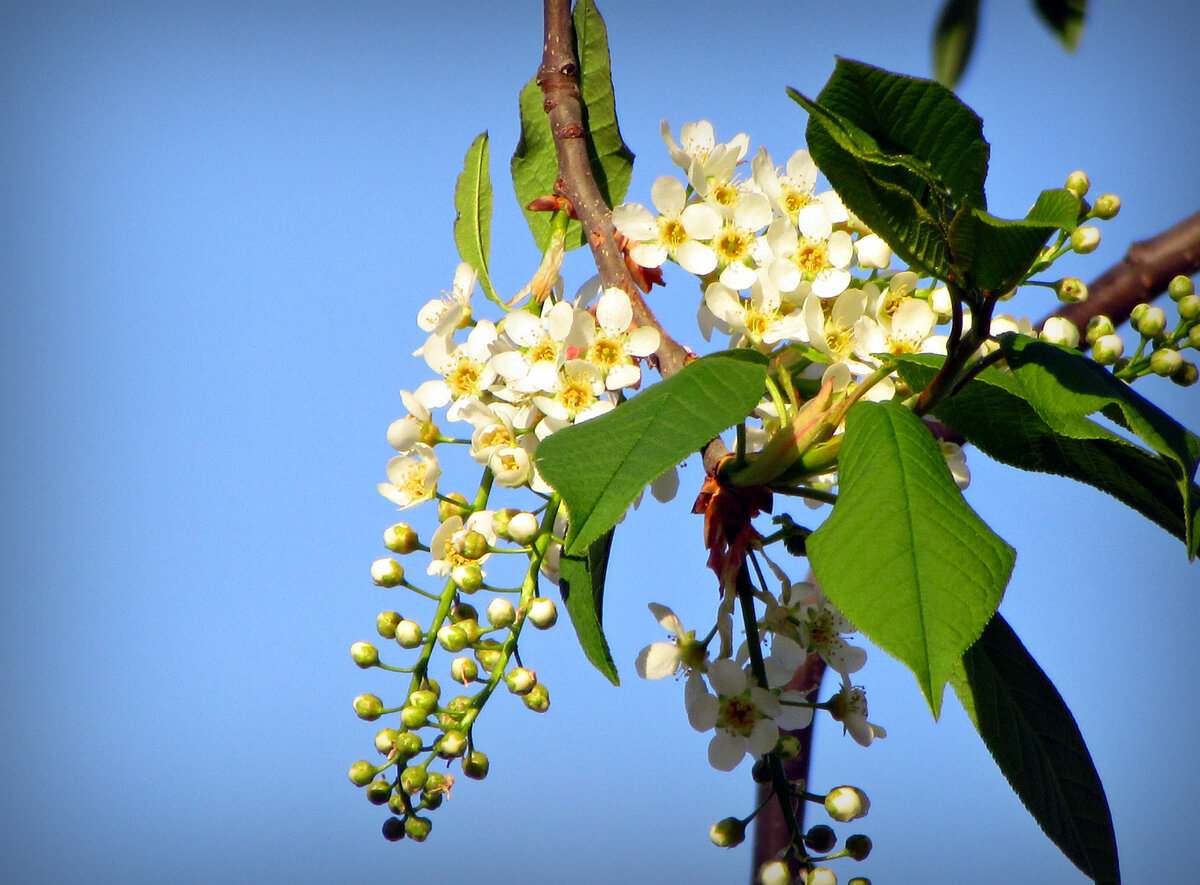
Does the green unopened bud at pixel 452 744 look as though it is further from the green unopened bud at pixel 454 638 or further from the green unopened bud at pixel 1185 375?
the green unopened bud at pixel 1185 375

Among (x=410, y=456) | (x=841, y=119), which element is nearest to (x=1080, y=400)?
(x=841, y=119)

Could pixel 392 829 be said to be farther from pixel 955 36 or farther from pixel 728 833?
pixel 955 36

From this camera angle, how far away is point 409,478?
1137mm

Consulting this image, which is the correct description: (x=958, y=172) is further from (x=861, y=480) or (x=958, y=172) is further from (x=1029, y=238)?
(x=861, y=480)

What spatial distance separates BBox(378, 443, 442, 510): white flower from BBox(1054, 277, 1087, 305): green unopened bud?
0.73 m

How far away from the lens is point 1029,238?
68cm

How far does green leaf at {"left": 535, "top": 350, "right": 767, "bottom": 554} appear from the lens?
719 millimetres

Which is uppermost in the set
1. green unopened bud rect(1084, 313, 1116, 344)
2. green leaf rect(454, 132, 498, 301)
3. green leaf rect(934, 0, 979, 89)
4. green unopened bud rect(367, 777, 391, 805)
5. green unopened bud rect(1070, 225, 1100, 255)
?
green leaf rect(934, 0, 979, 89)

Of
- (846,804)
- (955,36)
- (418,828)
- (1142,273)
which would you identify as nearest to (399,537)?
(418,828)

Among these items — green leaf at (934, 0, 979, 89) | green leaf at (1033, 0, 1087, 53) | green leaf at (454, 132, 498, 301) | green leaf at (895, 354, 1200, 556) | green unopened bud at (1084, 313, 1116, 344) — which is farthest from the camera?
green leaf at (934, 0, 979, 89)

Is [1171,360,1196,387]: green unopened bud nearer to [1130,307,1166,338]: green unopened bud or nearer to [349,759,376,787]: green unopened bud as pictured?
[1130,307,1166,338]: green unopened bud

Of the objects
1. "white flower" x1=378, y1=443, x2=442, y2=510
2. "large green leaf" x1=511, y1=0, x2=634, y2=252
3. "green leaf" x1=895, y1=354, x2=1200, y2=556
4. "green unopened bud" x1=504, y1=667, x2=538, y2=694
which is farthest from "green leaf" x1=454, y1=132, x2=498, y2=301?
"green leaf" x1=895, y1=354, x2=1200, y2=556

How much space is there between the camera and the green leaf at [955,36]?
2869 millimetres

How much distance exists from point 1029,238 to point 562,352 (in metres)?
0.47
